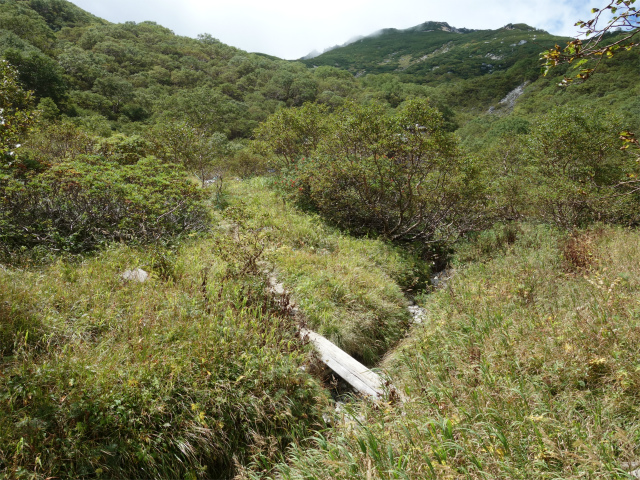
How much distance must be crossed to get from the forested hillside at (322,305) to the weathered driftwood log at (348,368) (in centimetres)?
22

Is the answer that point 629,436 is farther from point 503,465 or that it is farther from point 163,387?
point 163,387

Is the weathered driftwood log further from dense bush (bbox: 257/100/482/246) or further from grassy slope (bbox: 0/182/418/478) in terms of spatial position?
dense bush (bbox: 257/100/482/246)

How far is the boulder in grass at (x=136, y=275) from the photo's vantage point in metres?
4.88

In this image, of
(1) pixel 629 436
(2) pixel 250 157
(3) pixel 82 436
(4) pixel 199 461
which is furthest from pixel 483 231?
(2) pixel 250 157

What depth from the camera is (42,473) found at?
2.29 m

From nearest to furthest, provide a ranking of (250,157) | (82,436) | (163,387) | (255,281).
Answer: (82,436) < (163,387) < (255,281) < (250,157)

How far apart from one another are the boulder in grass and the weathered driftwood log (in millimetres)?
2740

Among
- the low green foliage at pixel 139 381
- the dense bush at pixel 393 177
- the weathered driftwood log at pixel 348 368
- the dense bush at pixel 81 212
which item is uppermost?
the dense bush at pixel 393 177

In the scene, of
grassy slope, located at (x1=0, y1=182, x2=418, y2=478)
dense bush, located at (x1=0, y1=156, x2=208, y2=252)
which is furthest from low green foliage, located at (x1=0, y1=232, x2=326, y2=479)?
dense bush, located at (x1=0, y1=156, x2=208, y2=252)

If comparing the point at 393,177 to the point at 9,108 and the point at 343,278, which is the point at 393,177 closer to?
the point at 343,278

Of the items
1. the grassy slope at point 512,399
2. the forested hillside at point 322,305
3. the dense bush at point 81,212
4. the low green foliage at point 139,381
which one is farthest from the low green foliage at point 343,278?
the dense bush at point 81,212

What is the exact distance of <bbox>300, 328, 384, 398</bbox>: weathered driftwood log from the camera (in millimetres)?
3980

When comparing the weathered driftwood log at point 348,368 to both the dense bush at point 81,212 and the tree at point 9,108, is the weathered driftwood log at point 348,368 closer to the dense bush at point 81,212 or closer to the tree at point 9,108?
the dense bush at point 81,212

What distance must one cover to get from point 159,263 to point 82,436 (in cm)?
334
